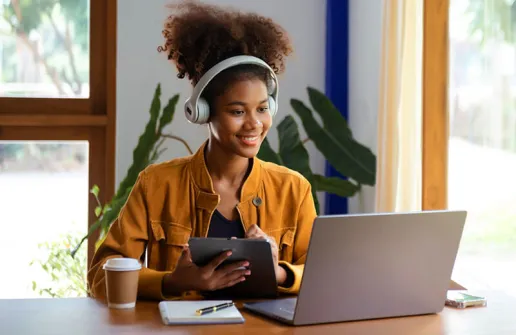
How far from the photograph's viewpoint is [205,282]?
181 centimetres

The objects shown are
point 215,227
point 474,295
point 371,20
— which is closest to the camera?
point 474,295

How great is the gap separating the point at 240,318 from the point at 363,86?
2.32 metres

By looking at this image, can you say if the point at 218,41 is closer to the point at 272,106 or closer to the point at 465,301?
the point at 272,106

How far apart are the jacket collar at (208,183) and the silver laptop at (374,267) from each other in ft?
1.29

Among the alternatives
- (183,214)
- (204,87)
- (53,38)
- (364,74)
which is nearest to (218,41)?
(204,87)

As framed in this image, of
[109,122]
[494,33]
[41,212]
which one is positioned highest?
[494,33]

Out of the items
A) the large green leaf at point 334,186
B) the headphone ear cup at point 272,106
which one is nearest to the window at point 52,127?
the large green leaf at point 334,186

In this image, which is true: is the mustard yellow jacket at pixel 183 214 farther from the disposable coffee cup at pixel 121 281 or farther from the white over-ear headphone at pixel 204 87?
the disposable coffee cup at pixel 121 281

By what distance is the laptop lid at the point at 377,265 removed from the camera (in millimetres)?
1583

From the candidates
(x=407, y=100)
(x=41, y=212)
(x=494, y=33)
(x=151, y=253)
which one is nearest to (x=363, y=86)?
(x=407, y=100)

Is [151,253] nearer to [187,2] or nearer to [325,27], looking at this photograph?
[187,2]

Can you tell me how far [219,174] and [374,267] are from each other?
0.63 meters

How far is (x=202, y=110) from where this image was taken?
2057 millimetres

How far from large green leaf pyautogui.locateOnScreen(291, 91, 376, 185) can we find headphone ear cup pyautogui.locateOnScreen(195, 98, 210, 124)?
156 centimetres
